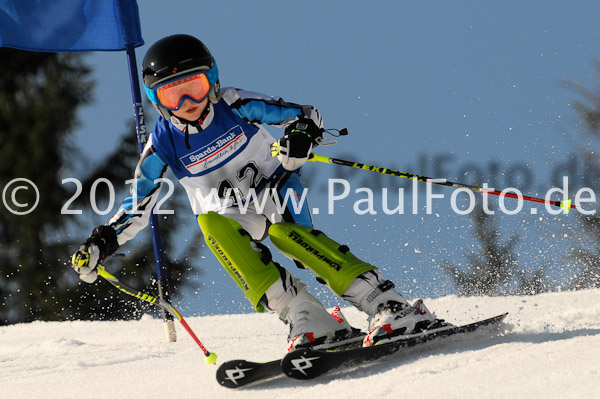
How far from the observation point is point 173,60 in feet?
10.3

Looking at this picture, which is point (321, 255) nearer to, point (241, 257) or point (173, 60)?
point (241, 257)

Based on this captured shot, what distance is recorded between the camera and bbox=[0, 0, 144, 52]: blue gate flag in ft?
20.6

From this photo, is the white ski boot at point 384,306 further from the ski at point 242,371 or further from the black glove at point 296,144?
the black glove at point 296,144

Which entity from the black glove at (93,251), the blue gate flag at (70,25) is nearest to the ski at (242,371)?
the black glove at (93,251)

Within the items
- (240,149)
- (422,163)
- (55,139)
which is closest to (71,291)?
(55,139)

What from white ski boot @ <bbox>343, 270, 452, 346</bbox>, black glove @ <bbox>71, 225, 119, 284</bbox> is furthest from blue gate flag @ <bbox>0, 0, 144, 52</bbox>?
white ski boot @ <bbox>343, 270, 452, 346</bbox>

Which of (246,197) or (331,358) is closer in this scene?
(331,358)

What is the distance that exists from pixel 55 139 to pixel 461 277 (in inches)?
401

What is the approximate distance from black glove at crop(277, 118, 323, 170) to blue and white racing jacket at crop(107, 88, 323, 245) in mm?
134

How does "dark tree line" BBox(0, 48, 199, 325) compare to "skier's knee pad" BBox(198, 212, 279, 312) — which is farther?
"dark tree line" BBox(0, 48, 199, 325)

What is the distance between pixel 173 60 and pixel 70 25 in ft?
13.9
